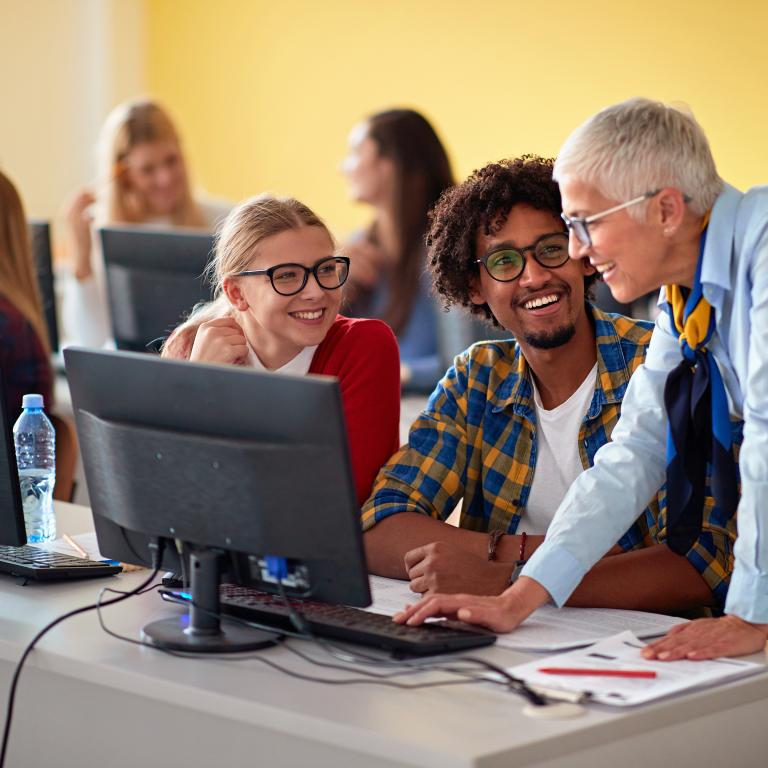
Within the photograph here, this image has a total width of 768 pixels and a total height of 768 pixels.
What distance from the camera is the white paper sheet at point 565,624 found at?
1660 millimetres

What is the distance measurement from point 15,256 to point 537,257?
1.42 metres

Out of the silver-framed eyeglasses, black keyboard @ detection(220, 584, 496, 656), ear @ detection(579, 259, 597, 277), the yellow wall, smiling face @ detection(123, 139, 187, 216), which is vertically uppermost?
the yellow wall

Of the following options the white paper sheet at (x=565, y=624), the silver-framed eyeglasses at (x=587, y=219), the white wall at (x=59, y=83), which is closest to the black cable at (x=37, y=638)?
the white paper sheet at (x=565, y=624)

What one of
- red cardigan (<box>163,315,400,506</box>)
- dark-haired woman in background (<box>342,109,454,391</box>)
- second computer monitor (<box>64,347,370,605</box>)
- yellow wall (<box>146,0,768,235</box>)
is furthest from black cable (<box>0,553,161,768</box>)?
yellow wall (<box>146,0,768,235</box>)

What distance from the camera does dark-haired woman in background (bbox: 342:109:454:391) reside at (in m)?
4.27

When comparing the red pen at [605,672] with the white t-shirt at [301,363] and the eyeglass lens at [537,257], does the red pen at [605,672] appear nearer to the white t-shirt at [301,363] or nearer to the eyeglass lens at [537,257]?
the eyeglass lens at [537,257]

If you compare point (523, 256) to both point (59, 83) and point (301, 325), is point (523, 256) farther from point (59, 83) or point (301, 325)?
point (59, 83)

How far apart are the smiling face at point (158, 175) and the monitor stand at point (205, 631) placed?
10.8ft

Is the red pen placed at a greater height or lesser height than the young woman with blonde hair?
lesser

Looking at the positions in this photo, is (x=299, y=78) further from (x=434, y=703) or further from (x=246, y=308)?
(x=434, y=703)

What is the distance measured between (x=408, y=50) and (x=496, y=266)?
3.92m

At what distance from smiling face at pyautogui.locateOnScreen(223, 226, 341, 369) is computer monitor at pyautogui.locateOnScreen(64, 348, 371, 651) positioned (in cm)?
56

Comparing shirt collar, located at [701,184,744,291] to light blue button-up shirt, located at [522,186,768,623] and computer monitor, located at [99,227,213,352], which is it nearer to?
light blue button-up shirt, located at [522,186,768,623]

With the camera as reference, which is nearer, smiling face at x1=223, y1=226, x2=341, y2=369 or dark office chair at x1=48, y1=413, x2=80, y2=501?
smiling face at x1=223, y1=226, x2=341, y2=369
